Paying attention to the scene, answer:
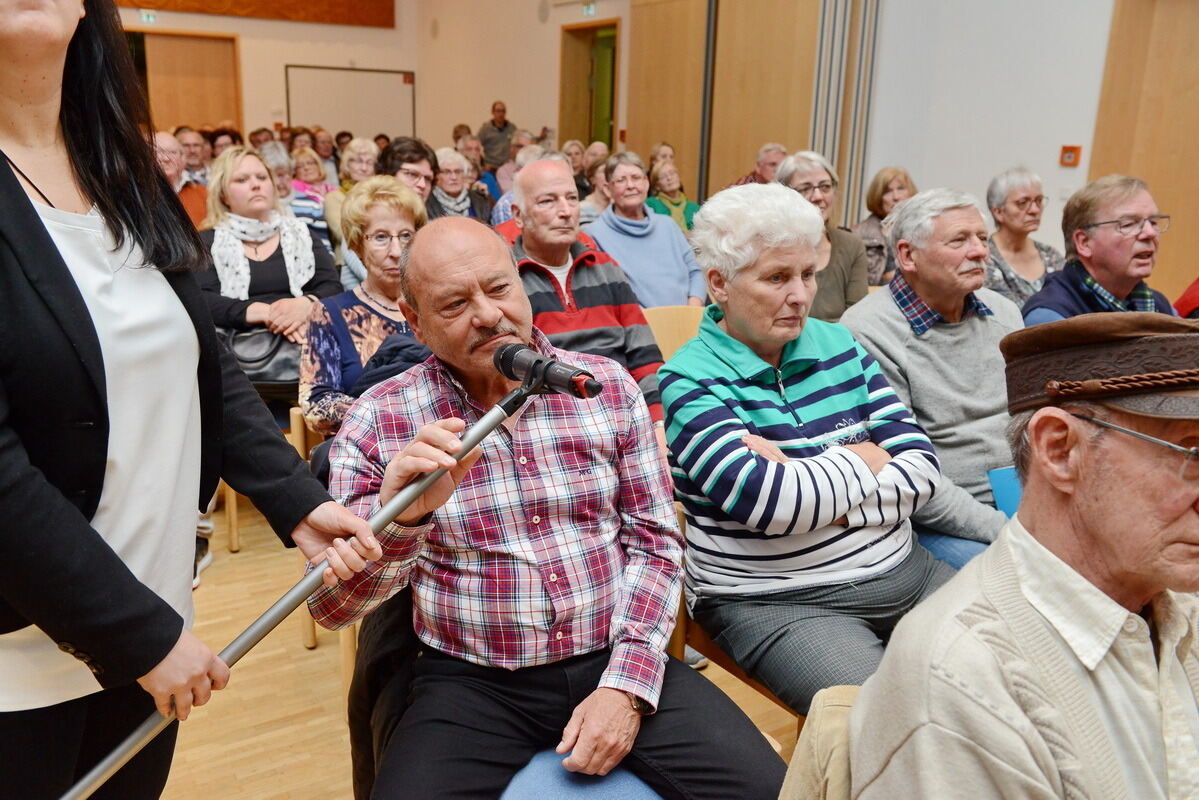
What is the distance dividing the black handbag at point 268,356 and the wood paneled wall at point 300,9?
35.1 ft

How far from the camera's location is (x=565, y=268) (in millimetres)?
3010

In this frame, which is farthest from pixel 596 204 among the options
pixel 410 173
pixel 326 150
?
pixel 326 150

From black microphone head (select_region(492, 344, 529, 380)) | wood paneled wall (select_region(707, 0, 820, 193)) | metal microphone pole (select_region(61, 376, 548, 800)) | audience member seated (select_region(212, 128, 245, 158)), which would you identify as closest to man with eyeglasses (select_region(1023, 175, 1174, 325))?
black microphone head (select_region(492, 344, 529, 380))

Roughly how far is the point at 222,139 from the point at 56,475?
8802 millimetres

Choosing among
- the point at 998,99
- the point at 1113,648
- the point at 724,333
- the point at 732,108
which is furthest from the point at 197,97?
the point at 1113,648

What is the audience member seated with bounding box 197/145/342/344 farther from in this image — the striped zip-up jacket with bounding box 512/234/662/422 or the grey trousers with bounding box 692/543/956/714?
the grey trousers with bounding box 692/543/956/714

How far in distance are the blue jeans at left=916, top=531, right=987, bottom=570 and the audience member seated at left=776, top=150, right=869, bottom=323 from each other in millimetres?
1958

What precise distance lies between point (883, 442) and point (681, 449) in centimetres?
42

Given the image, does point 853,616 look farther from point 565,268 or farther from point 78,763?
point 565,268

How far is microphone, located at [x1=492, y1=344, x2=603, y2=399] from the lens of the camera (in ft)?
3.73

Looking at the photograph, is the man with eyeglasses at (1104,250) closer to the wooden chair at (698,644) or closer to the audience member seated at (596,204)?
the wooden chair at (698,644)

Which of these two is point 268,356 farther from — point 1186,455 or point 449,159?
point 449,159

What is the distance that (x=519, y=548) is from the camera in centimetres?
146

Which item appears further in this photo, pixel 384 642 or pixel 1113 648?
pixel 384 642
